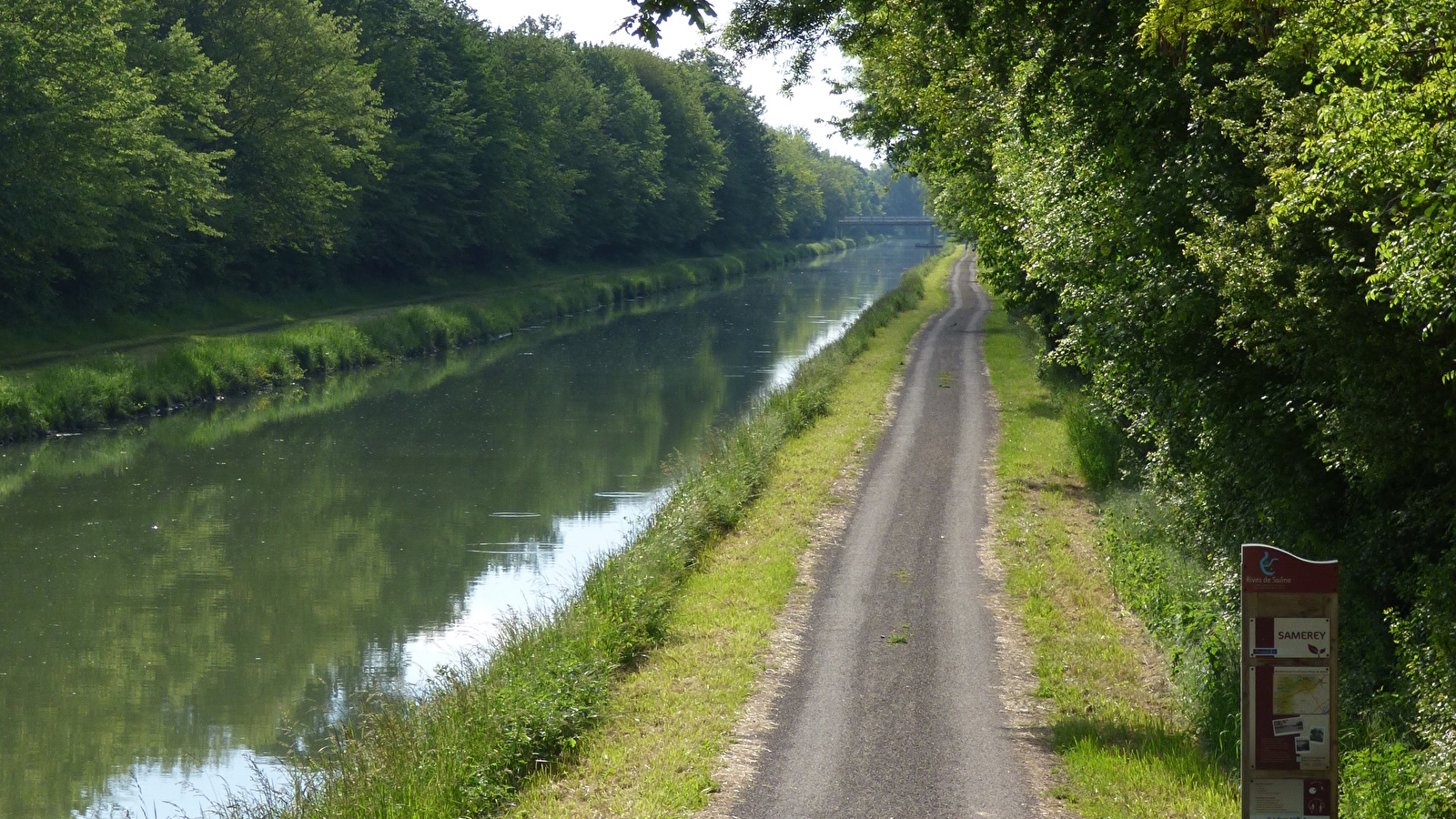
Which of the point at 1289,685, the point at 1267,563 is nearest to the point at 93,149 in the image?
the point at 1267,563

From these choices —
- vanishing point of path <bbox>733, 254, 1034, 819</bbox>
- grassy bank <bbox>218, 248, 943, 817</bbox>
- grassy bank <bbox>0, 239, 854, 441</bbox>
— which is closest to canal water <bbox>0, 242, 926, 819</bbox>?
grassy bank <bbox>0, 239, 854, 441</bbox>

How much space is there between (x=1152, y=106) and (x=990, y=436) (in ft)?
46.3

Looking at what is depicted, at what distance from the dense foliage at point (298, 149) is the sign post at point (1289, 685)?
24085 millimetres

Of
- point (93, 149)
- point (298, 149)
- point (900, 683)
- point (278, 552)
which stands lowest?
point (278, 552)

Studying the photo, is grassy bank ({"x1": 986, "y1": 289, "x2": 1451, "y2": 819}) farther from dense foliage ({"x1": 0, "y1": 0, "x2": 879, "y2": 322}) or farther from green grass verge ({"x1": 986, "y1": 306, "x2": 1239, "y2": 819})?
dense foliage ({"x1": 0, "y1": 0, "x2": 879, "y2": 322})

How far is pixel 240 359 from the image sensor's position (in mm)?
34688

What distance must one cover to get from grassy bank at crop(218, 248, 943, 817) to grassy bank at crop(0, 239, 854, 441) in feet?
56.2

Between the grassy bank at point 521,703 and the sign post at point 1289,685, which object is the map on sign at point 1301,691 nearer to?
the sign post at point 1289,685

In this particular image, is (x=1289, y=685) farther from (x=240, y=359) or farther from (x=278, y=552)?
(x=240, y=359)

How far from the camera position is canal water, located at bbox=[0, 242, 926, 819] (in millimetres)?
12977

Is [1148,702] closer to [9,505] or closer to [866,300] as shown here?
[9,505]

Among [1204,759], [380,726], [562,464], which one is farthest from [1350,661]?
[562,464]

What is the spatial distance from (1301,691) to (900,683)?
5.25 meters

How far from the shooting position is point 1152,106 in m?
10.7
